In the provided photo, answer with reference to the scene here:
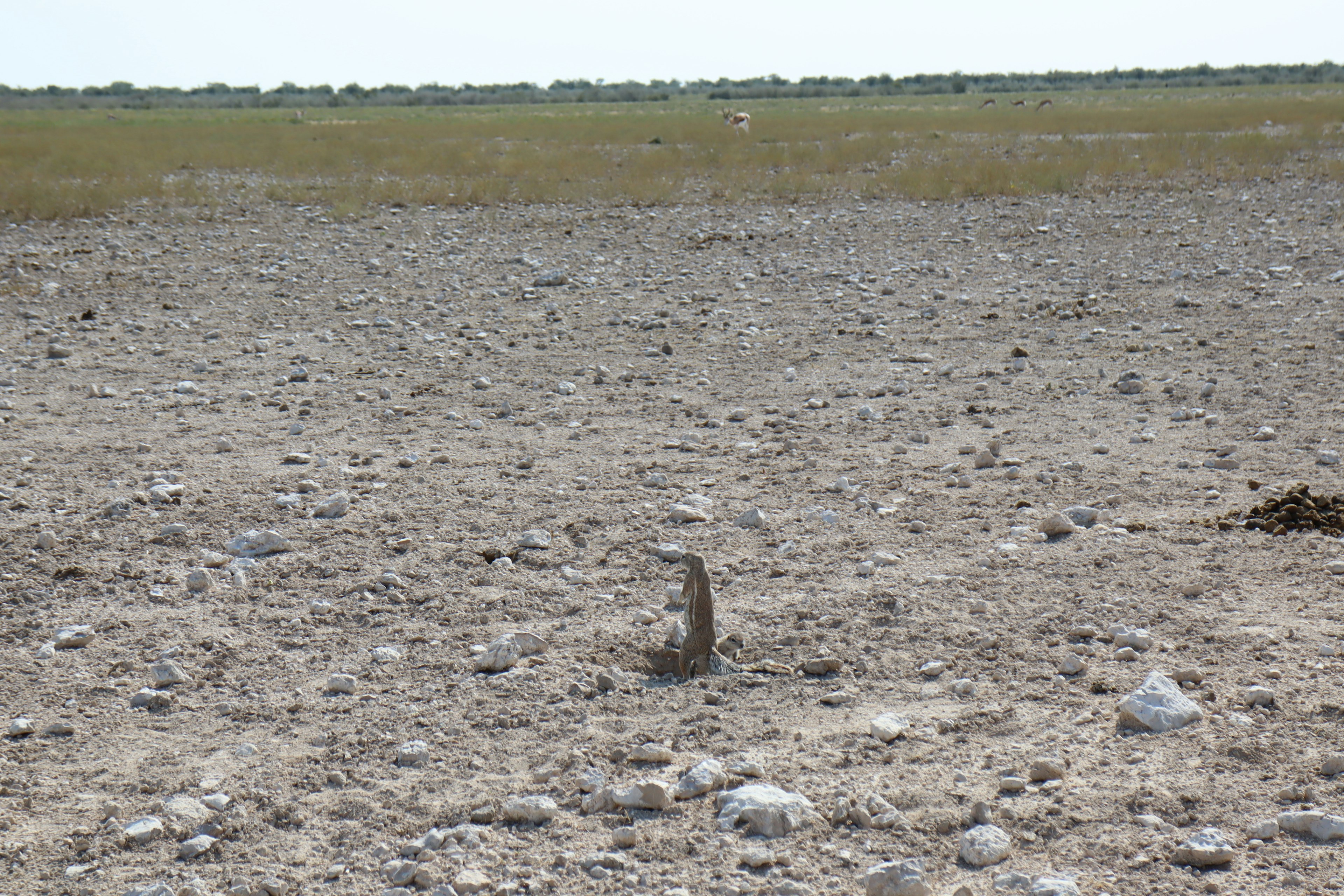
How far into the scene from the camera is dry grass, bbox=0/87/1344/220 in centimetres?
1722

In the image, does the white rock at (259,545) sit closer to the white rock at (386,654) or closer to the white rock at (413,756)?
the white rock at (386,654)

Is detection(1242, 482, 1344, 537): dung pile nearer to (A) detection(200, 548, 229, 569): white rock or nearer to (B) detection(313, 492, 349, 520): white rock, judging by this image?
(B) detection(313, 492, 349, 520): white rock

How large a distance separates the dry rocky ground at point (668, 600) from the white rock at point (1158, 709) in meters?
0.01

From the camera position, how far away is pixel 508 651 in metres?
3.63

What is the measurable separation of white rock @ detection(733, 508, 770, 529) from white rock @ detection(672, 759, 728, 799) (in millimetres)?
1926

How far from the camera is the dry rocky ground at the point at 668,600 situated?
8.79 ft

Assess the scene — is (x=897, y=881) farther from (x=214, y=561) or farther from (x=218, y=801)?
(x=214, y=561)

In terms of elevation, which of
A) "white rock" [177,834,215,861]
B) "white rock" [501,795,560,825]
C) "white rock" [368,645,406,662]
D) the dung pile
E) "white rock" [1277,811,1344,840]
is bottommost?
"white rock" [177,834,215,861]

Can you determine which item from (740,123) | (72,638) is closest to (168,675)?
(72,638)

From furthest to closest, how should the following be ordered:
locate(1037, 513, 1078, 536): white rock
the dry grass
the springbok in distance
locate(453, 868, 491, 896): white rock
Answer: the springbok in distance, the dry grass, locate(1037, 513, 1078, 536): white rock, locate(453, 868, 491, 896): white rock

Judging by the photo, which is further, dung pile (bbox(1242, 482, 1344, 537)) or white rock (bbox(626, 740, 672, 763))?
dung pile (bbox(1242, 482, 1344, 537))

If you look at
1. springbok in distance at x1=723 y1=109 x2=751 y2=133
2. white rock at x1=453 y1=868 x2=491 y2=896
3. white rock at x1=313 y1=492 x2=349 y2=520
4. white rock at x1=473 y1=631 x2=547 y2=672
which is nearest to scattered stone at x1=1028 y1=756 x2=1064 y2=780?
white rock at x1=453 y1=868 x2=491 y2=896

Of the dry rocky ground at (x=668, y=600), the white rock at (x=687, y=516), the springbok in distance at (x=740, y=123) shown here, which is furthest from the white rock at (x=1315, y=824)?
the springbok in distance at (x=740, y=123)

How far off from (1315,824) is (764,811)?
1246 millimetres
